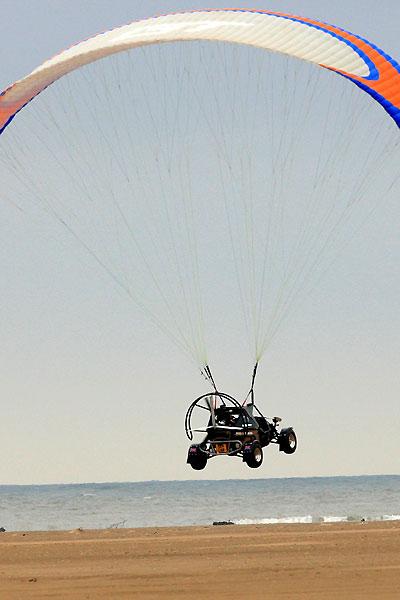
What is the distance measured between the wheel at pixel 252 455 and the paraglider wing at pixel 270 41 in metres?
6.70


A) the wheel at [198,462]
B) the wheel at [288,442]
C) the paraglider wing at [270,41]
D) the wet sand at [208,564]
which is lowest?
the wet sand at [208,564]

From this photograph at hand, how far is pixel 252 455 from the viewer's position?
24.9 meters

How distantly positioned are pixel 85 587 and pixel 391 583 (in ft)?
19.0

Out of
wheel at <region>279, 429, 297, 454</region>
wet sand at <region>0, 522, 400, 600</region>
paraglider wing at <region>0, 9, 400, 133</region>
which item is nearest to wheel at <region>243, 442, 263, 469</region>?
wheel at <region>279, 429, 297, 454</region>

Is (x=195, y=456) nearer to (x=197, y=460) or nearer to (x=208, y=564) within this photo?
(x=197, y=460)

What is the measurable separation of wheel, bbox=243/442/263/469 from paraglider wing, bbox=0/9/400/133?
6702mm

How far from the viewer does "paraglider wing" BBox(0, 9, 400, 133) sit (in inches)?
910

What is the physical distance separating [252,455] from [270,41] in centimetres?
760

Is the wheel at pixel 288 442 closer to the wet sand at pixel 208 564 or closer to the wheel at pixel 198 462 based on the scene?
the wheel at pixel 198 462

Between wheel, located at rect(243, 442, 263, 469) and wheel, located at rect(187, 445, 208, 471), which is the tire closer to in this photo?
wheel, located at rect(187, 445, 208, 471)

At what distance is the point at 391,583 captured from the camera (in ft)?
82.1

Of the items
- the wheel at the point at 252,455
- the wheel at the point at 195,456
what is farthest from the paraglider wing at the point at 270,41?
the wheel at the point at 195,456

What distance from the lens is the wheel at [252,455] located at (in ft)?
81.7

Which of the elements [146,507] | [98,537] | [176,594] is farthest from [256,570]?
[146,507]
